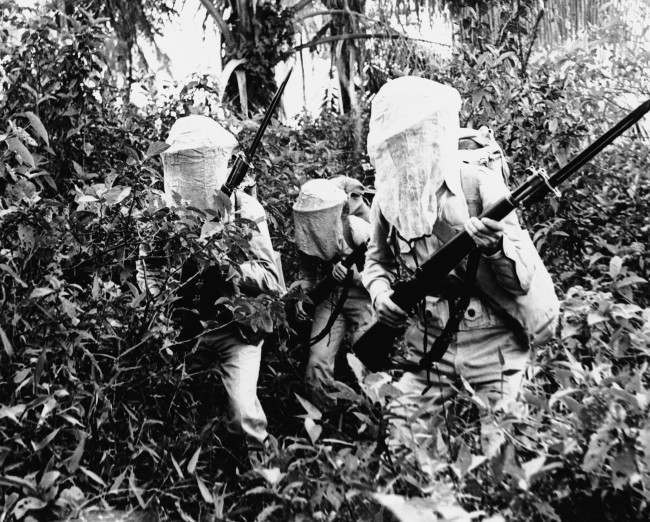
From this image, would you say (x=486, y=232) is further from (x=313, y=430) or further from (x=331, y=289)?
(x=331, y=289)

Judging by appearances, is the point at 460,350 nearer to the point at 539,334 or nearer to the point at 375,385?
the point at 539,334

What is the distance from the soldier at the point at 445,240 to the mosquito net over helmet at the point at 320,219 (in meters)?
1.64

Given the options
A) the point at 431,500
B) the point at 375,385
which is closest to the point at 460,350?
the point at 375,385

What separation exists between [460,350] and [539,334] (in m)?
0.44

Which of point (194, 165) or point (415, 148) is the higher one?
point (415, 148)

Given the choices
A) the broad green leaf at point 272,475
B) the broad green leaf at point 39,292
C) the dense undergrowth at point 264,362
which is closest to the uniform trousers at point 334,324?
the dense undergrowth at point 264,362

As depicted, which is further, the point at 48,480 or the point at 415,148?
the point at 415,148

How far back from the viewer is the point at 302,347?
5.57 meters

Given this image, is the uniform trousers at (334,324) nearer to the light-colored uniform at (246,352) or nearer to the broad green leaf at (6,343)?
the light-colored uniform at (246,352)

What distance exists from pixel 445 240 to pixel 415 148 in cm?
45

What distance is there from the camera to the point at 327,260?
5.19m

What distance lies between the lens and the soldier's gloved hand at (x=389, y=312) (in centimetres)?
323

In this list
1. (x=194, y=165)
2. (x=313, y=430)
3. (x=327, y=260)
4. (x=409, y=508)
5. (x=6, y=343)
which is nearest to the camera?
(x=409, y=508)

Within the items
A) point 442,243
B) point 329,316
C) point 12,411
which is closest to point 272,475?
point 12,411
